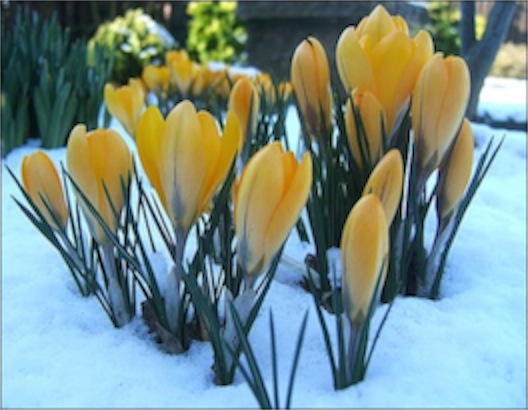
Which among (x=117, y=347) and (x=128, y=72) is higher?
(x=117, y=347)

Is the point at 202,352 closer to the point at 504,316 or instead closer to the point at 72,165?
the point at 72,165

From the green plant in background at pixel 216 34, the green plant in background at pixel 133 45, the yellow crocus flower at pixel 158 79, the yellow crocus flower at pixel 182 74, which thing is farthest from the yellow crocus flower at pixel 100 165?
the green plant in background at pixel 216 34

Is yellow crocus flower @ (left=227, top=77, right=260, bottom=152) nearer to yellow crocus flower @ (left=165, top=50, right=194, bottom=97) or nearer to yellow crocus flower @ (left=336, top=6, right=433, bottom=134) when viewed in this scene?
yellow crocus flower @ (left=336, top=6, right=433, bottom=134)

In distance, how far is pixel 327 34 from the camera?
348 cm

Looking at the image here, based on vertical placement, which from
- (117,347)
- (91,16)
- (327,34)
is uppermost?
(117,347)

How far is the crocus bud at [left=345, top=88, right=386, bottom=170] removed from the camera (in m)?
0.67

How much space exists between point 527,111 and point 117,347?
8.66 ft

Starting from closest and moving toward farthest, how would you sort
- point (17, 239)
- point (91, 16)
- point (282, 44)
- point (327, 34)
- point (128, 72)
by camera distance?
point (17, 239) → point (327, 34) → point (128, 72) → point (282, 44) → point (91, 16)

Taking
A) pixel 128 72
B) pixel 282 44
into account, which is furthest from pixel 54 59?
pixel 282 44

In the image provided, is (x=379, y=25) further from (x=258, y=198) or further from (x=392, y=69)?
(x=258, y=198)

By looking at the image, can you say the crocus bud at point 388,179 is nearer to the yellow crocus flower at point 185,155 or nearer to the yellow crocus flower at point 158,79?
the yellow crocus flower at point 185,155

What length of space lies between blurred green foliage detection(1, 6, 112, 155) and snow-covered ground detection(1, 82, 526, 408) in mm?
840

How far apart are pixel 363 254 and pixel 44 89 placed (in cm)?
131

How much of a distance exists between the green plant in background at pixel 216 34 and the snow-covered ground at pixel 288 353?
455 cm
